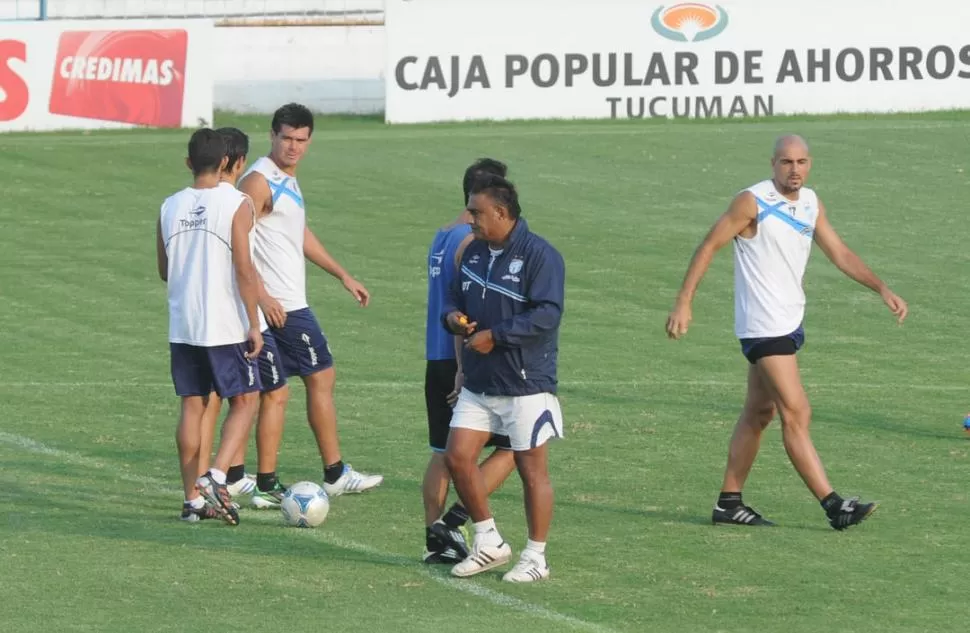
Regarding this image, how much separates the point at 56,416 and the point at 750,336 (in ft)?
18.0

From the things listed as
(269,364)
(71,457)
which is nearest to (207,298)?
(269,364)

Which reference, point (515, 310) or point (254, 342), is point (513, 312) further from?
point (254, 342)

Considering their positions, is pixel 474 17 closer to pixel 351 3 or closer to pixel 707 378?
pixel 351 3

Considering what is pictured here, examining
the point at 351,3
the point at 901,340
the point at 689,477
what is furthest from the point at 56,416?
the point at 351,3

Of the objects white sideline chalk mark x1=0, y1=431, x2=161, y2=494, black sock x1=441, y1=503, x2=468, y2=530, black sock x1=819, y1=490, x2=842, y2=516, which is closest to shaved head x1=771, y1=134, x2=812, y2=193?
black sock x1=819, y1=490, x2=842, y2=516

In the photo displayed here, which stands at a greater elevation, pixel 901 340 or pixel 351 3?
pixel 351 3

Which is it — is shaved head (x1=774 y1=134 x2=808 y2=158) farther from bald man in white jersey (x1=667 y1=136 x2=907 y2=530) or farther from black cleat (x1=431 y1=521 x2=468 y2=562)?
black cleat (x1=431 y1=521 x2=468 y2=562)

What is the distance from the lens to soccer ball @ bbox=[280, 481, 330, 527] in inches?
373

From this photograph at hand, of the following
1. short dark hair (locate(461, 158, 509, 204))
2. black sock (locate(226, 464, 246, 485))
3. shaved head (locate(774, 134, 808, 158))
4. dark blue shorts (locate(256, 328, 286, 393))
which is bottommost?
black sock (locate(226, 464, 246, 485))

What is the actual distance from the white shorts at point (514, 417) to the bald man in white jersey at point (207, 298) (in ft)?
5.33

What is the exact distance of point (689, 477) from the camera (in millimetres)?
10820

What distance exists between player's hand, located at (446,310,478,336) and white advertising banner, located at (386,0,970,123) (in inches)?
772

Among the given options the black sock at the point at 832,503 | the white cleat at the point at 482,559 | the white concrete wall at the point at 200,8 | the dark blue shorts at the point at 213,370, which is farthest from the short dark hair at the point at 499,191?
the white concrete wall at the point at 200,8

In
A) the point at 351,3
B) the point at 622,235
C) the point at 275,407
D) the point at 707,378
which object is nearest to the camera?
the point at 275,407
